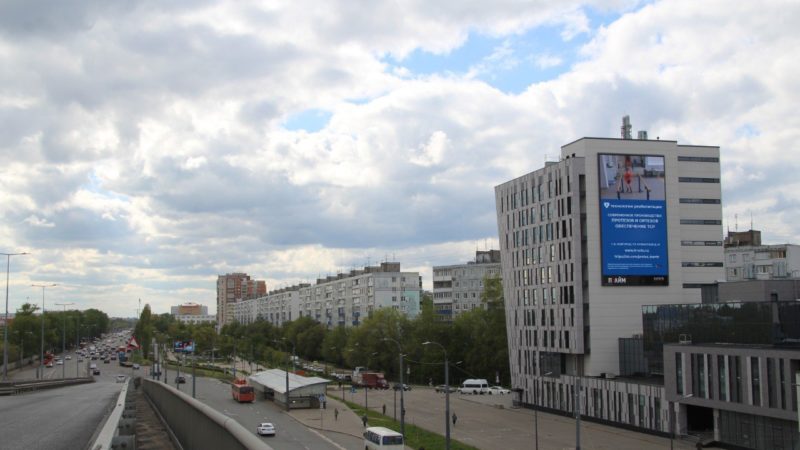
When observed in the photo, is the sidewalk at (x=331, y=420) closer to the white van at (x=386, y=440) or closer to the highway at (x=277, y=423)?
the highway at (x=277, y=423)

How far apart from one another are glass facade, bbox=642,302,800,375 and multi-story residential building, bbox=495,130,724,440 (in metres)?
6.09

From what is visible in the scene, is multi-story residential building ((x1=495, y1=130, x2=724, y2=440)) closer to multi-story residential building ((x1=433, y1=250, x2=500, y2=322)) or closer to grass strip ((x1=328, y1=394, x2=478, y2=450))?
grass strip ((x1=328, y1=394, x2=478, y2=450))

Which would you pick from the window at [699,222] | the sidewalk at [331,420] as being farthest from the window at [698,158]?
the sidewalk at [331,420]

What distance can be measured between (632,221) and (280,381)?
1936 inches

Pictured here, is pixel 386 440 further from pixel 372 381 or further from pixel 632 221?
pixel 372 381

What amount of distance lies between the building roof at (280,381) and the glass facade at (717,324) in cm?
3929

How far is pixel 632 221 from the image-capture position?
8131 cm

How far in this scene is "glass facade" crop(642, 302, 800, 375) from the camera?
56.0 metres

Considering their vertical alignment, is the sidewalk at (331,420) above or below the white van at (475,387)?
above

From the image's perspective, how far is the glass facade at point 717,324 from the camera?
56.0 meters

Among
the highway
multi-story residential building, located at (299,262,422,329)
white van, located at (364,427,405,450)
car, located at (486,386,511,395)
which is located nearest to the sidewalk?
the highway

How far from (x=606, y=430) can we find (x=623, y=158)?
30.2 m

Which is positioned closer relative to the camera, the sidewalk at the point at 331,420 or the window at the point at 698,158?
the sidewalk at the point at 331,420

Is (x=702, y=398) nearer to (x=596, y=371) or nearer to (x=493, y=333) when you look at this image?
(x=596, y=371)
